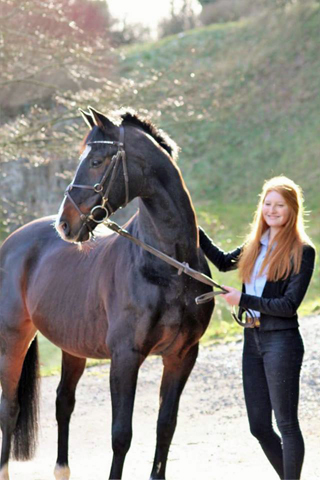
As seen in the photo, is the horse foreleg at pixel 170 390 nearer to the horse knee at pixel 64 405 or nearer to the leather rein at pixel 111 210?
the leather rein at pixel 111 210

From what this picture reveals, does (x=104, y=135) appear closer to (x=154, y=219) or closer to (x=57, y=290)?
(x=154, y=219)

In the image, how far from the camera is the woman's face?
150 inches

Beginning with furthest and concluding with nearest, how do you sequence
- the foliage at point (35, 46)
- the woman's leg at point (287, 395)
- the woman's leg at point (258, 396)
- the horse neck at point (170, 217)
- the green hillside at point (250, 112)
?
the green hillside at point (250, 112) → the foliage at point (35, 46) → the horse neck at point (170, 217) → the woman's leg at point (258, 396) → the woman's leg at point (287, 395)

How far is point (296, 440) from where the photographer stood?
363 centimetres

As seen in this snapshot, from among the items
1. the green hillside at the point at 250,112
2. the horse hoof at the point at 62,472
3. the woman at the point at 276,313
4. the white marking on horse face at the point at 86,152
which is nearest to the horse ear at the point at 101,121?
the white marking on horse face at the point at 86,152

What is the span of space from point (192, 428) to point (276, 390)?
10.1 feet

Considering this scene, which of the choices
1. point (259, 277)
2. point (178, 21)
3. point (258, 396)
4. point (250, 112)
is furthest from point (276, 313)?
point (178, 21)

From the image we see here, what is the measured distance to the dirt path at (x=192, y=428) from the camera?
5.25m

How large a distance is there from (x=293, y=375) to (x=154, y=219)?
3.88 feet

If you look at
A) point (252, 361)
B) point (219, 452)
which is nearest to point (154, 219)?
point (252, 361)

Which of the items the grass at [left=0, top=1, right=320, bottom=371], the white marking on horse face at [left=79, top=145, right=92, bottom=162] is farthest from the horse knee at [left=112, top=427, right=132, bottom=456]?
the grass at [left=0, top=1, right=320, bottom=371]

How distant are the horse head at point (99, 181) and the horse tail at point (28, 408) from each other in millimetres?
1810

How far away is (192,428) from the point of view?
6.56 m

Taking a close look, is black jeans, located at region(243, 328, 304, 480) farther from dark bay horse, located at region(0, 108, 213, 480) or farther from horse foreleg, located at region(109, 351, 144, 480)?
horse foreleg, located at region(109, 351, 144, 480)
